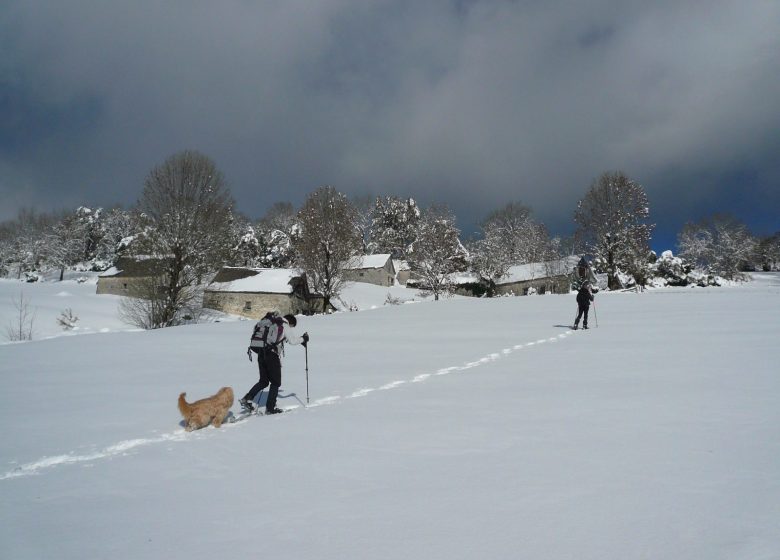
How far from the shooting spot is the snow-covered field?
3.34 m

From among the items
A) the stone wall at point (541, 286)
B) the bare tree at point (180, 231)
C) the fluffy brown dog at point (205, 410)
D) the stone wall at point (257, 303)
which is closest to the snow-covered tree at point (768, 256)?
the stone wall at point (541, 286)

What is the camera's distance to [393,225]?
94.2 meters

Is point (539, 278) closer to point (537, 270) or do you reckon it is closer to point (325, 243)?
point (537, 270)

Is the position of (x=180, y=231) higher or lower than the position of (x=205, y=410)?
higher

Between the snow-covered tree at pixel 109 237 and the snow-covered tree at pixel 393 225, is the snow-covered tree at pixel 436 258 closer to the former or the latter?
the snow-covered tree at pixel 393 225

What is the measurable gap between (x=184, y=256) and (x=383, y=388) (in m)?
25.0

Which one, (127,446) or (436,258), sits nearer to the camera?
(127,446)

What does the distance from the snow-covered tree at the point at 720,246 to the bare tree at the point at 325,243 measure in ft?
177

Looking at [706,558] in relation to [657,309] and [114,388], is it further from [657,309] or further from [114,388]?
[657,309]

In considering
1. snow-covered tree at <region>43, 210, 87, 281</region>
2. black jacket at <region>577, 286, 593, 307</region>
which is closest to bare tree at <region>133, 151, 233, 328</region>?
black jacket at <region>577, 286, 593, 307</region>

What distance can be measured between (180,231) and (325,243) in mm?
13195

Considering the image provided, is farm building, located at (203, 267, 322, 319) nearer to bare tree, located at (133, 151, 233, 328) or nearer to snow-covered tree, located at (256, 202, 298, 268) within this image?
bare tree, located at (133, 151, 233, 328)

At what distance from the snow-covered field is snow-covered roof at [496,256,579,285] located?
165 feet

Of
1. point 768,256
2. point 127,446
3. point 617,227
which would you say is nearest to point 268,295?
point 617,227
